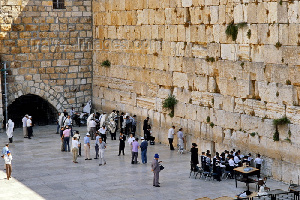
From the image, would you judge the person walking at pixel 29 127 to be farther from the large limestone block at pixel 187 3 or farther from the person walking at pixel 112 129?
the large limestone block at pixel 187 3

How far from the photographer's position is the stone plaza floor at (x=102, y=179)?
19.4 metres

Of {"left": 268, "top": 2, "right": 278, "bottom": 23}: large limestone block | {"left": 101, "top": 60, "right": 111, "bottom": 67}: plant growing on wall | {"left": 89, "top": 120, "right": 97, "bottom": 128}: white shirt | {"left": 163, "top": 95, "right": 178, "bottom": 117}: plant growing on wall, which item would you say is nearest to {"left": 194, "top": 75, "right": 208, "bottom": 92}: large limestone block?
{"left": 163, "top": 95, "right": 178, "bottom": 117}: plant growing on wall

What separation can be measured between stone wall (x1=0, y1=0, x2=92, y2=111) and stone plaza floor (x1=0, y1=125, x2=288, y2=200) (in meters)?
5.66

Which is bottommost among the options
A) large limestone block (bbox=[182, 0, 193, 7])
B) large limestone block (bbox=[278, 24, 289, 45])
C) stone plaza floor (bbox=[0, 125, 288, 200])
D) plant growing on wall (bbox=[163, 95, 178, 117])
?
stone plaza floor (bbox=[0, 125, 288, 200])

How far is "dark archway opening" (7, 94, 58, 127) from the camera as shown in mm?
31938

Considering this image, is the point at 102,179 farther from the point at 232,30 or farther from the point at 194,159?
the point at 232,30

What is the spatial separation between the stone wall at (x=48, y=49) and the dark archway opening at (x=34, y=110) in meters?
0.82

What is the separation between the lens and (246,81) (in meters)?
22.0

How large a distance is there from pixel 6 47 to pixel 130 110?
6285 mm

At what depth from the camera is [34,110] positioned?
32531 mm

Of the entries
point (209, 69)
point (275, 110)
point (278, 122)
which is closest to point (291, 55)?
point (275, 110)

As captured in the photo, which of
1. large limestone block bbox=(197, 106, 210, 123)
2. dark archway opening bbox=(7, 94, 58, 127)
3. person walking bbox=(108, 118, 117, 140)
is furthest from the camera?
dark archway opening bbox=(7, 94, 58, 127)

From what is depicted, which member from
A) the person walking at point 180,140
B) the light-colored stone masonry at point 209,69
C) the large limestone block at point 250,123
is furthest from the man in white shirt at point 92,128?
the large limestone block at point 250,123

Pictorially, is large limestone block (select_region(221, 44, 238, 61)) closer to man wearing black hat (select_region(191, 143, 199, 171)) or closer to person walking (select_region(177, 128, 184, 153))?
man wearing black hat (select_region(191, 143, 199, 171))
